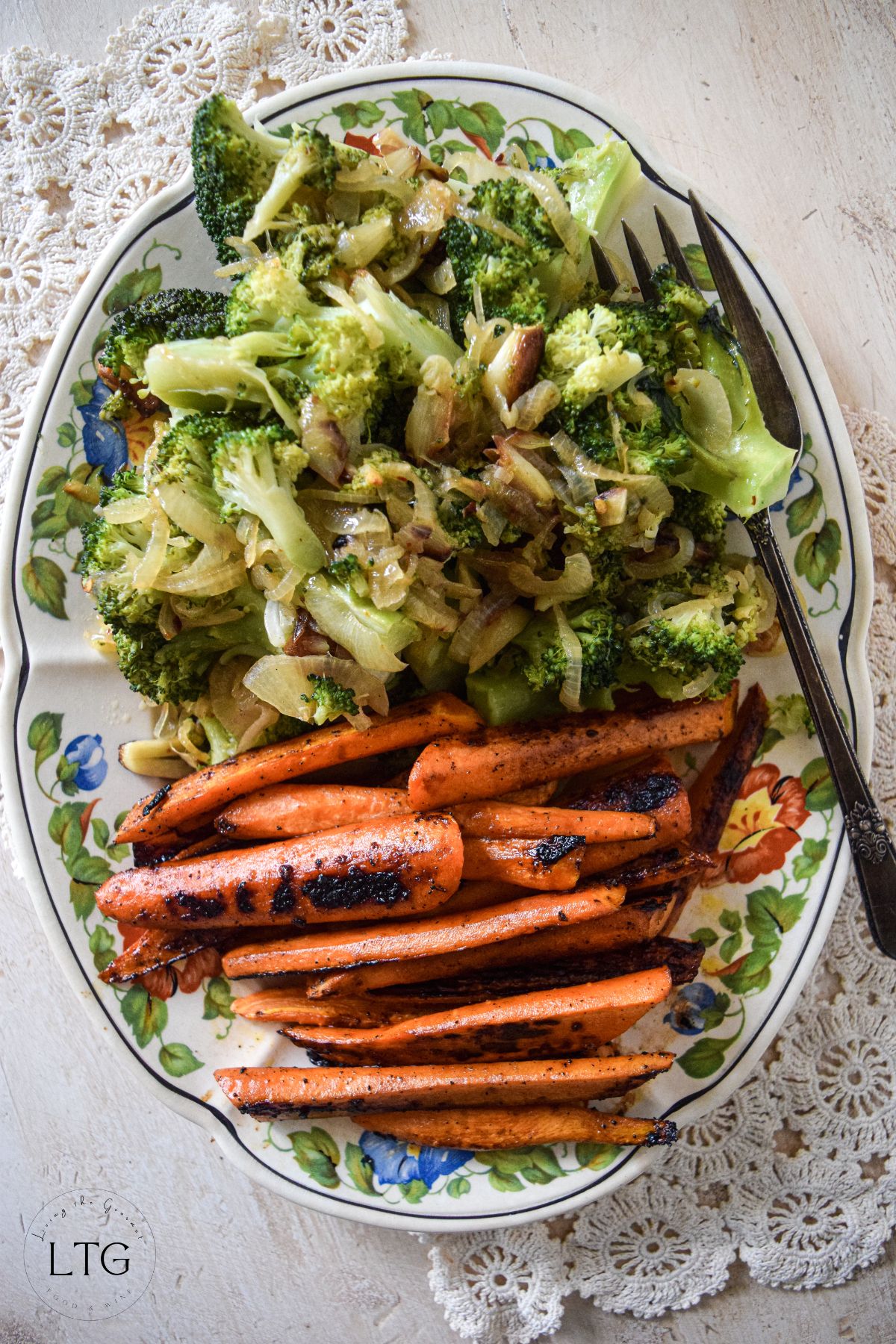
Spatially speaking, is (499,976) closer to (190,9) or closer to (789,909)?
(789,909)

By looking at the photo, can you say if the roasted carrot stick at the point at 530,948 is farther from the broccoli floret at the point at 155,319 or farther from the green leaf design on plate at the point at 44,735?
the broccoli floret at the point at 155,319

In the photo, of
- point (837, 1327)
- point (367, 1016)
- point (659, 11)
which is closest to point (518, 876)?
point (367, 1016)

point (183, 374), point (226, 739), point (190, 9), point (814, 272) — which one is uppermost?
point (190, 9)

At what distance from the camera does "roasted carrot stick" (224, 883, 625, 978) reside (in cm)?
210

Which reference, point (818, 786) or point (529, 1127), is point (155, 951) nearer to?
point (529, 1127)

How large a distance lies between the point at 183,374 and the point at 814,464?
65.8 inches

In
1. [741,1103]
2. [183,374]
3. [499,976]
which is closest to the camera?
[183,374]

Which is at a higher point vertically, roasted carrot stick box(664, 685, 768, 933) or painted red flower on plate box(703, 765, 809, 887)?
roasted carrot stick box(664, 685, 768, 933)

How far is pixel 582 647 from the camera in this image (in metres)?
2.05

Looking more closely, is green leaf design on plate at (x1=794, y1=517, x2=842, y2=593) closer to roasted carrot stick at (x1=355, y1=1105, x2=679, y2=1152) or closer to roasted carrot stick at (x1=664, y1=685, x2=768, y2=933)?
roasted carrot stick at (x1=664, y1=685, x2=768, y2=933)

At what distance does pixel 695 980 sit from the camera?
244cm

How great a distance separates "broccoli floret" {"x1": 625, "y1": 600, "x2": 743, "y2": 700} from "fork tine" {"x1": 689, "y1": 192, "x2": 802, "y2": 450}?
0.62m

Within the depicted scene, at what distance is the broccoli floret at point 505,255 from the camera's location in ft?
6.26

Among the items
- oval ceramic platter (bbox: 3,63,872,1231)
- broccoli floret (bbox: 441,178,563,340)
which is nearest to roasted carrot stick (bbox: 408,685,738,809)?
oval ceramic platter (bbox: 3,63,872,1231)
